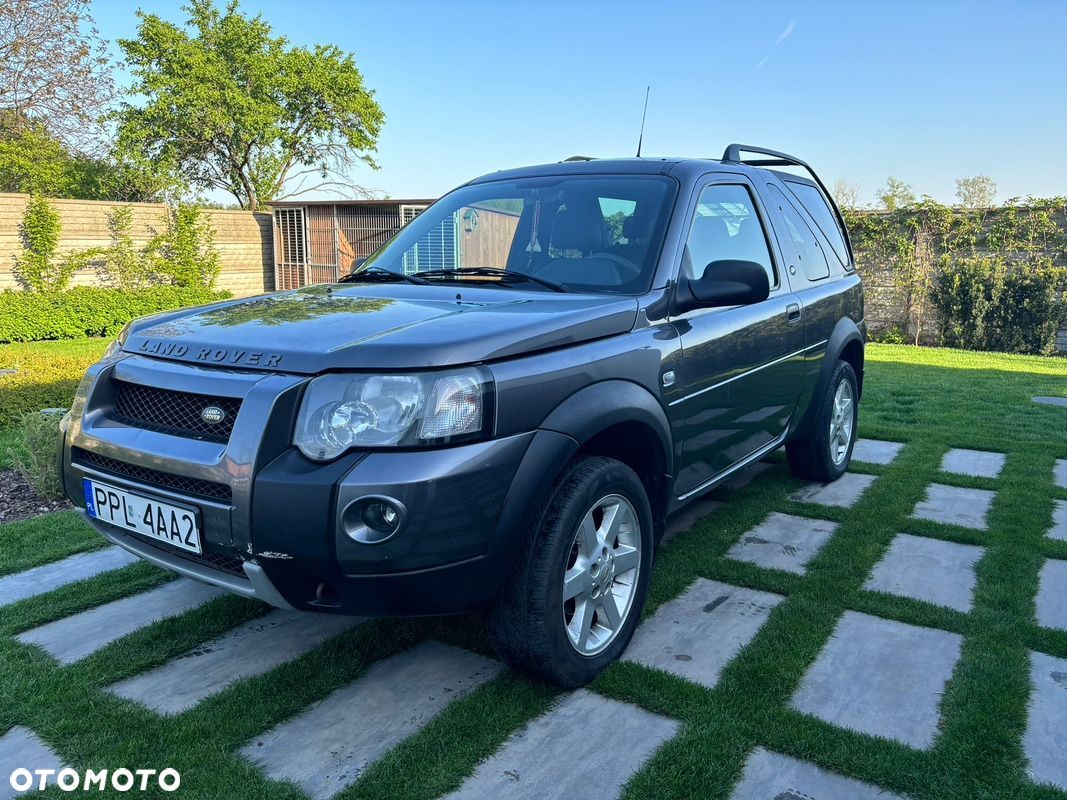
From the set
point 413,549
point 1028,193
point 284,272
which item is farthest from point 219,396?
point 284,272

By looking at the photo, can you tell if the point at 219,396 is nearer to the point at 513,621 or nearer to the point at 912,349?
the point at 513,621

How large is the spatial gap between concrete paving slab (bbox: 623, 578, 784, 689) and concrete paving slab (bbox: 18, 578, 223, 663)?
1.74 metres

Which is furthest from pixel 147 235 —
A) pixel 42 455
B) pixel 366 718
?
pixel 366 718

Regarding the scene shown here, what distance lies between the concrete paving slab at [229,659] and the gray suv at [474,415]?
1.51 ft

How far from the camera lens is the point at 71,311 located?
13.4 m

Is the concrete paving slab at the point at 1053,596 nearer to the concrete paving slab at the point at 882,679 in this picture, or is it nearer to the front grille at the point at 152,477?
the concrete paving slab at the point at 882,679

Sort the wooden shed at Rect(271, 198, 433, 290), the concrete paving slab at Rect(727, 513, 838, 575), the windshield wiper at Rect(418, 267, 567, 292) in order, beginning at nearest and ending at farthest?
the windshield wiper at Rect(418, 267, 567, 292)
the concrete paving slab at Rect(727, 513, 838, 575)
the wooden shed at Rect(271, 198, 433, 290)

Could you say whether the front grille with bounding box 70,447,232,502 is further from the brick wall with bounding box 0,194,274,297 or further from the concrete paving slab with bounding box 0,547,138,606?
the brick wall with bounding box 0,194,274,297

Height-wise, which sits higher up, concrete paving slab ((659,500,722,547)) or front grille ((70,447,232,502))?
→ front grille ((70,447,232,502))

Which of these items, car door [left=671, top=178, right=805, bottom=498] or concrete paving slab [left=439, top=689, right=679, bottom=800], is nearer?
concrete paving slab [left=439, top=689, right=679, bottom=800]

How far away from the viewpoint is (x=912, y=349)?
12867mm

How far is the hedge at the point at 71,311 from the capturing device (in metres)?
12.7

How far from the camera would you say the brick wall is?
553 inches

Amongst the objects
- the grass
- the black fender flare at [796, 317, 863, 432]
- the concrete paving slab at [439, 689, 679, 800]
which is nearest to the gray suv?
the concrete paving slab at [439, 689, 679, 800]
